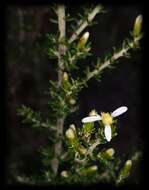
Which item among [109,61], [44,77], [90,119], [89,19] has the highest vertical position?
[44,77]

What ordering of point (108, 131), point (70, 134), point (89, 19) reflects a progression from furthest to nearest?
1. point (89, 19)
2. point (70, 134)
3. point (108, 131)

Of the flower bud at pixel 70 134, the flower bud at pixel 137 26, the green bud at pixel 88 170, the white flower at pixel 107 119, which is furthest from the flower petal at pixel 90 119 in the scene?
the flower bud at pixel 137 26

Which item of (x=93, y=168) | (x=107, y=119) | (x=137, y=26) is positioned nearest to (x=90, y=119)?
(x=107, y=119)

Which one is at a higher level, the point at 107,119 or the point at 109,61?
the point at 109,61

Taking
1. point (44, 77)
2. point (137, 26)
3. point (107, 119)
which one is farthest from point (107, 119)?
point (44, 77)

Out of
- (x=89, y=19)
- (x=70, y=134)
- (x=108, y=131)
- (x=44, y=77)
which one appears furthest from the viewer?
(x=44, y=77)

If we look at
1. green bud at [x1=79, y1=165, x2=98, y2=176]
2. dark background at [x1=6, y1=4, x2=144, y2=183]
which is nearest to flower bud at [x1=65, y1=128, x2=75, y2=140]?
green bud at [x1=79, y1=165, x2=98, y2=176]

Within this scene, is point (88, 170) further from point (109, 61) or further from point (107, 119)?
point (109, 61)

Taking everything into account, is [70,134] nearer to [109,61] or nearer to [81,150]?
[81,150]

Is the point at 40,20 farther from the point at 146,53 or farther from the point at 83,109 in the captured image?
the point at 146,53

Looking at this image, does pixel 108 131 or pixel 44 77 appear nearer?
pixel 108 131

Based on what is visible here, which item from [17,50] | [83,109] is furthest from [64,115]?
[17,50]
